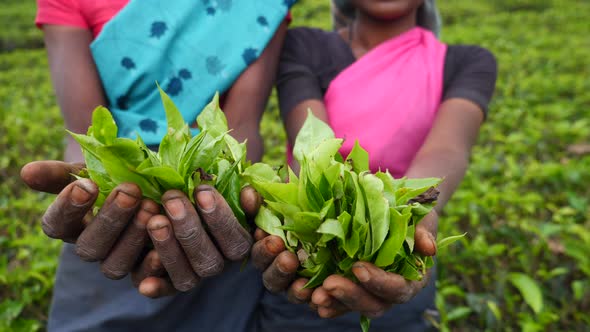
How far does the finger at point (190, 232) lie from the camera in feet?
2.14

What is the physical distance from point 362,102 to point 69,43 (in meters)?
0.70

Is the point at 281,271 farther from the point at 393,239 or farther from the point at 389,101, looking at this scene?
the point at 389,101

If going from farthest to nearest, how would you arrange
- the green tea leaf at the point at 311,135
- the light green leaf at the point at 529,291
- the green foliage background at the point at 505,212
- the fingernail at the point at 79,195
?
1. the green foliage background at the point at 505,212
2. the light green leaf at the point at 529,291
3. the green tea leaf at the point at 311,135
4. the fingernail at the point at 79,195

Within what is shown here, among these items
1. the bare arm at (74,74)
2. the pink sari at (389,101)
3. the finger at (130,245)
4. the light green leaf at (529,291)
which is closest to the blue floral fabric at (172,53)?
the bare arm at (74,74)

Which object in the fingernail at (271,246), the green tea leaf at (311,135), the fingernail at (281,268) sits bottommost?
the fingernail at (281,268)

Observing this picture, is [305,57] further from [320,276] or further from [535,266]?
[535,266]

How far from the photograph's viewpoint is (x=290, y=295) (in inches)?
30.9

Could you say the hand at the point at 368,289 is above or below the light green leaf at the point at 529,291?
above

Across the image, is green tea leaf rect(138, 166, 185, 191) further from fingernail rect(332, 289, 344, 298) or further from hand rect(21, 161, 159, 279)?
fingernail rect(332, 289, 344, 298)

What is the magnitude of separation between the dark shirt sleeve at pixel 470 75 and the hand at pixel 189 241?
695mm

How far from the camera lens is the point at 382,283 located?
69 centimetres

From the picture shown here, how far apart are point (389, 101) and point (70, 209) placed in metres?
0.80

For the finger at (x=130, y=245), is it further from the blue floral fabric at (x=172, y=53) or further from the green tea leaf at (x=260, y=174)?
the blue floral fabric at (x=172, y=53)

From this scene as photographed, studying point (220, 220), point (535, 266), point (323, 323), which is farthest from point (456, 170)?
point (535, 266)
